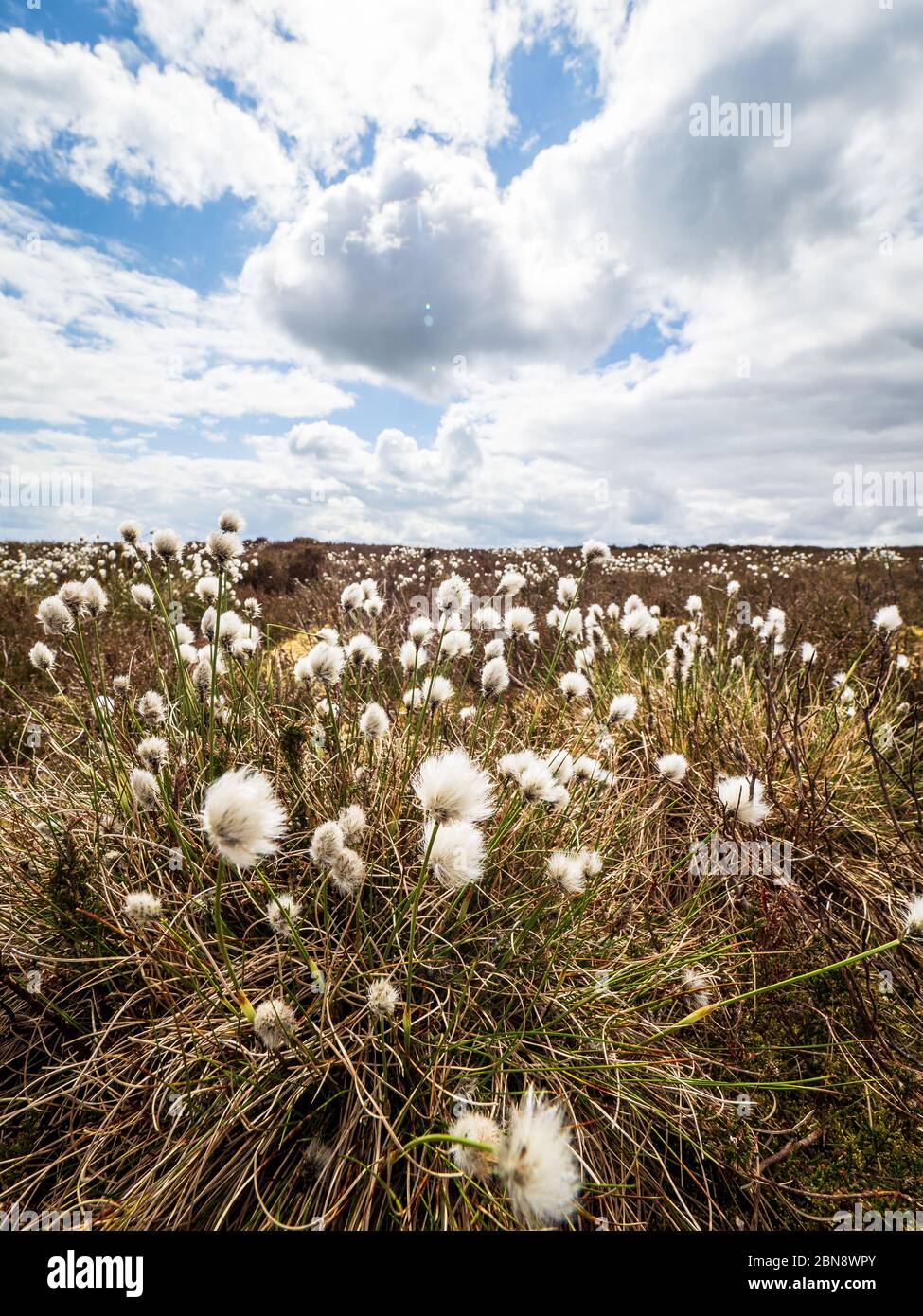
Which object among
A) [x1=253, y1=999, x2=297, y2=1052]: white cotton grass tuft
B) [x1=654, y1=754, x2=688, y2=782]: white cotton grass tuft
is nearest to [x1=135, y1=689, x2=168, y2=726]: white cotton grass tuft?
[x1=253, y1=999, x2=297, y2=1052]: white cotton grass tuft

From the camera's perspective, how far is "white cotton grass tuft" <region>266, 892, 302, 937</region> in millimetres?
1611

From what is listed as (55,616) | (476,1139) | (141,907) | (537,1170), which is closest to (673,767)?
(476,1139)

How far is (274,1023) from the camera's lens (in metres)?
1.51

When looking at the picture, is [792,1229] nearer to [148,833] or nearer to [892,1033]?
[892,1033]

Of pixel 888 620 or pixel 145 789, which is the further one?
pixel 888 620

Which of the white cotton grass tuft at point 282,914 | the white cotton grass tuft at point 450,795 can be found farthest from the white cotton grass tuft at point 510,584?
the white cotton grass tuft at point 282,914

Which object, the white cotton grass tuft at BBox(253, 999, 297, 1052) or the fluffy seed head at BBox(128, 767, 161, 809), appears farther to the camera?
the fluffy seed head at BBox(128, 767, 161, 809)

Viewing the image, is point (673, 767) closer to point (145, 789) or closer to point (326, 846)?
point (326, 846)

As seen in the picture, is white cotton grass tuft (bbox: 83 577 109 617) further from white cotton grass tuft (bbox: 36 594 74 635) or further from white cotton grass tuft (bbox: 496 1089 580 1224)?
white cotton grass tuft (bbox: 496 1089 580 1224)

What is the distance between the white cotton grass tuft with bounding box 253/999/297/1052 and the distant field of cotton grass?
1 centimetres

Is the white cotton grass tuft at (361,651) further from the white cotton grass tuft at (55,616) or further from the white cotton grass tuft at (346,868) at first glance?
the white cotton grass tuft at (55,616)

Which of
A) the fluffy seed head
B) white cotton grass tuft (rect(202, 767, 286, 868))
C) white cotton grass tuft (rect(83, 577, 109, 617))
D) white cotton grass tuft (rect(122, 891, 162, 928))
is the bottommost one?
white cotton grass tuft (rect(122, 891, 162, 928))

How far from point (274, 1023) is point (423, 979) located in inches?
22.5
